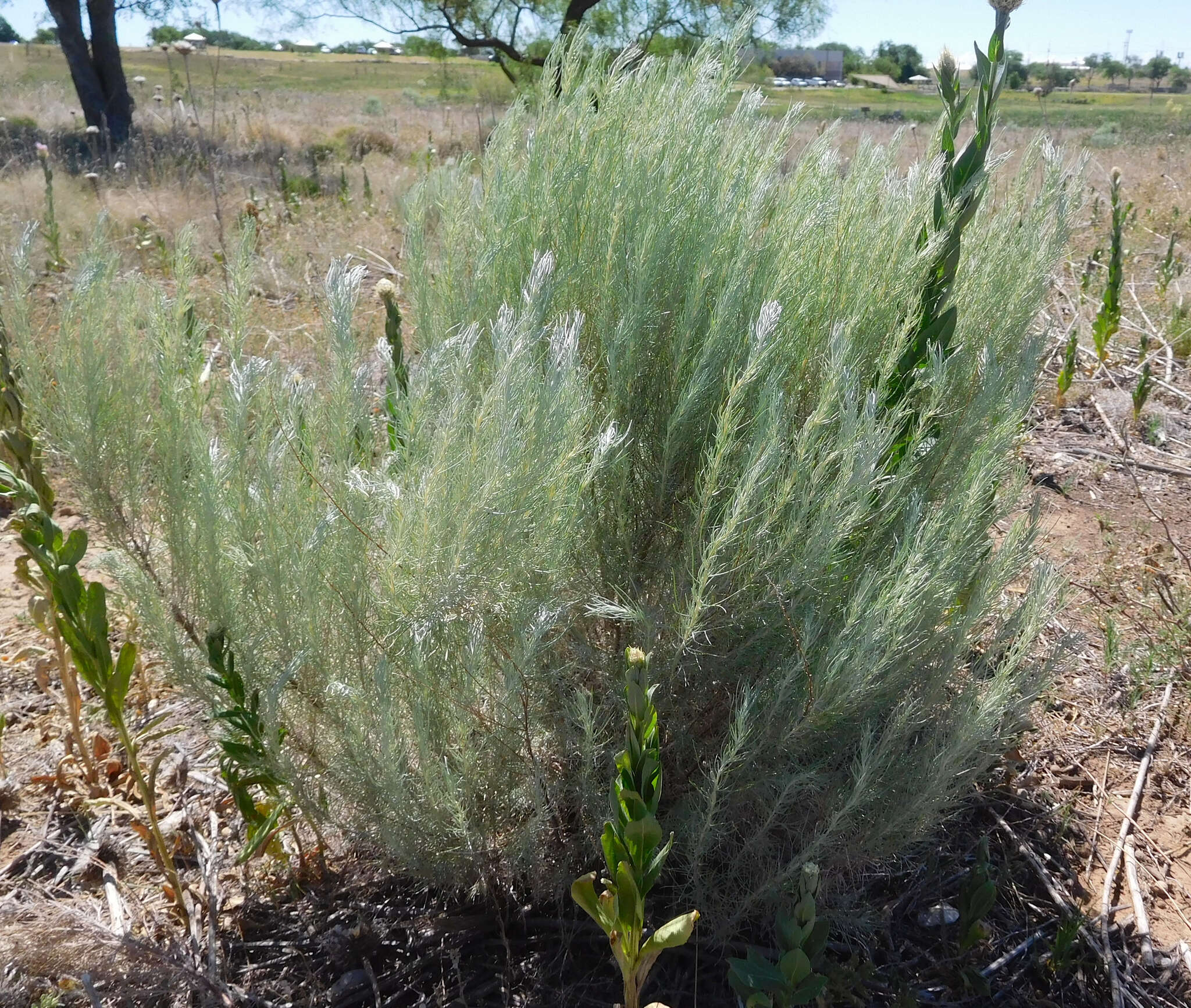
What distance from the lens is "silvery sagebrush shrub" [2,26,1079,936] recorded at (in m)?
1.38

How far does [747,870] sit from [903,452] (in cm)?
89

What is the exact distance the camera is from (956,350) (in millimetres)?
1867

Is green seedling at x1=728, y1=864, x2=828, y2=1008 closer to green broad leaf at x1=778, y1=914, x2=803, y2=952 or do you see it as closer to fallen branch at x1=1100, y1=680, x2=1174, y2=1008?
green broad leaf at x1=778, y1=914, x2=803, y2=952

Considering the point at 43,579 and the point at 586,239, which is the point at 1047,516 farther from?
the point at 43,579

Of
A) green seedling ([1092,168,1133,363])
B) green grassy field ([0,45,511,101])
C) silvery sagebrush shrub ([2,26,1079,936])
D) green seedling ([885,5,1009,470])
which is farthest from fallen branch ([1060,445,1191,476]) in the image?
green grassy field ([0,45,511,101])

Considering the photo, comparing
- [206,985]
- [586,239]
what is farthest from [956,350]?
[206,985]

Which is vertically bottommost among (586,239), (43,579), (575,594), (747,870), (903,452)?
(747,870)

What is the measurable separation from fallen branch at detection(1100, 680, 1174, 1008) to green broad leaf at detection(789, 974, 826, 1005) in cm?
84

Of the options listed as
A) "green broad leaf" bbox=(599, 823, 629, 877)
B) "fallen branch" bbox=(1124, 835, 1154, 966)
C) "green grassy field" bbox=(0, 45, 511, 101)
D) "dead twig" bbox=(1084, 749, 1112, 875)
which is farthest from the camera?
"green grassy field" bbox=(0, 45, 511, 101)

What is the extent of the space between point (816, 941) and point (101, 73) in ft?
52.4

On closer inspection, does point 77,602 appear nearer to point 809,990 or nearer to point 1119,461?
point 809,990

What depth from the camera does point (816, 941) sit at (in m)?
1.46

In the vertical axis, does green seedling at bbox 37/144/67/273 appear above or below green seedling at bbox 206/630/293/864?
above

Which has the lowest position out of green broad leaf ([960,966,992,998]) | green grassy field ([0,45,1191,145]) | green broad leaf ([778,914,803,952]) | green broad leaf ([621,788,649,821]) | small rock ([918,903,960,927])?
small rock ([918,903,960,927])
